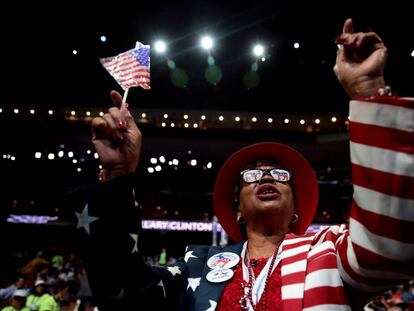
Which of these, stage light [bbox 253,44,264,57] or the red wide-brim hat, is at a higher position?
stage light [bbox 253,44,264,57]

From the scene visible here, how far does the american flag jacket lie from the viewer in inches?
49.9

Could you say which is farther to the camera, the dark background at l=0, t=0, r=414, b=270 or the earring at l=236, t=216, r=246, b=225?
the dark background at l=0, t=0, r=414, b=270

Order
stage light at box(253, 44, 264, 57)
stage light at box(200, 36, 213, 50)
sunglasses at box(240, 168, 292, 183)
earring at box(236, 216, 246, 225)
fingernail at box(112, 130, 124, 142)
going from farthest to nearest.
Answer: stage light at box(253, 44, 264, 57), stage light at box(200, 36, 213, 50), earring at box(236, 216, 246, 225), sunglasses at box(240, 168, 292, 183), fingernail at box(112, 130, 124, 142)

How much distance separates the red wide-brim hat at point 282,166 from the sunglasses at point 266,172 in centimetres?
13

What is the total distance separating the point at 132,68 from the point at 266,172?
995mm

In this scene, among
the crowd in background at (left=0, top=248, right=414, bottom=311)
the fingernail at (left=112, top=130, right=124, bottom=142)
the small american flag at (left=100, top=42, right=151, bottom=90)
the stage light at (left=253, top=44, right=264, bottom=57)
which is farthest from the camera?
the stage light at (left=253, top=44, right=264, bottom=57)

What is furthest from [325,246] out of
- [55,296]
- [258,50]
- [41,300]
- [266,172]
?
[258,50]

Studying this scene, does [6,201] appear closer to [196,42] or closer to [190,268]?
[196,42]

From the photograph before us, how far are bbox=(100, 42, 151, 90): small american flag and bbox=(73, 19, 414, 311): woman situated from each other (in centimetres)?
28

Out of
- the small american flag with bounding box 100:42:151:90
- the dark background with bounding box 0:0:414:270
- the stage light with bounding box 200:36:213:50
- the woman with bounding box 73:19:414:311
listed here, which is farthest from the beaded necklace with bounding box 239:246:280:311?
the stage light with bounding box 200:36:213:50

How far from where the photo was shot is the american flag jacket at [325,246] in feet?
4.16

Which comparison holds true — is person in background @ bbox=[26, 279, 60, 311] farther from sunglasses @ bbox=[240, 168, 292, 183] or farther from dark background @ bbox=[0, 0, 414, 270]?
sunglasses @ bbox=[240, 168, 292, 183]

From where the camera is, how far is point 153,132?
70.0ft

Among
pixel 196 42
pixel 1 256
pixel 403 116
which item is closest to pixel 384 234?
pixel 403 116
